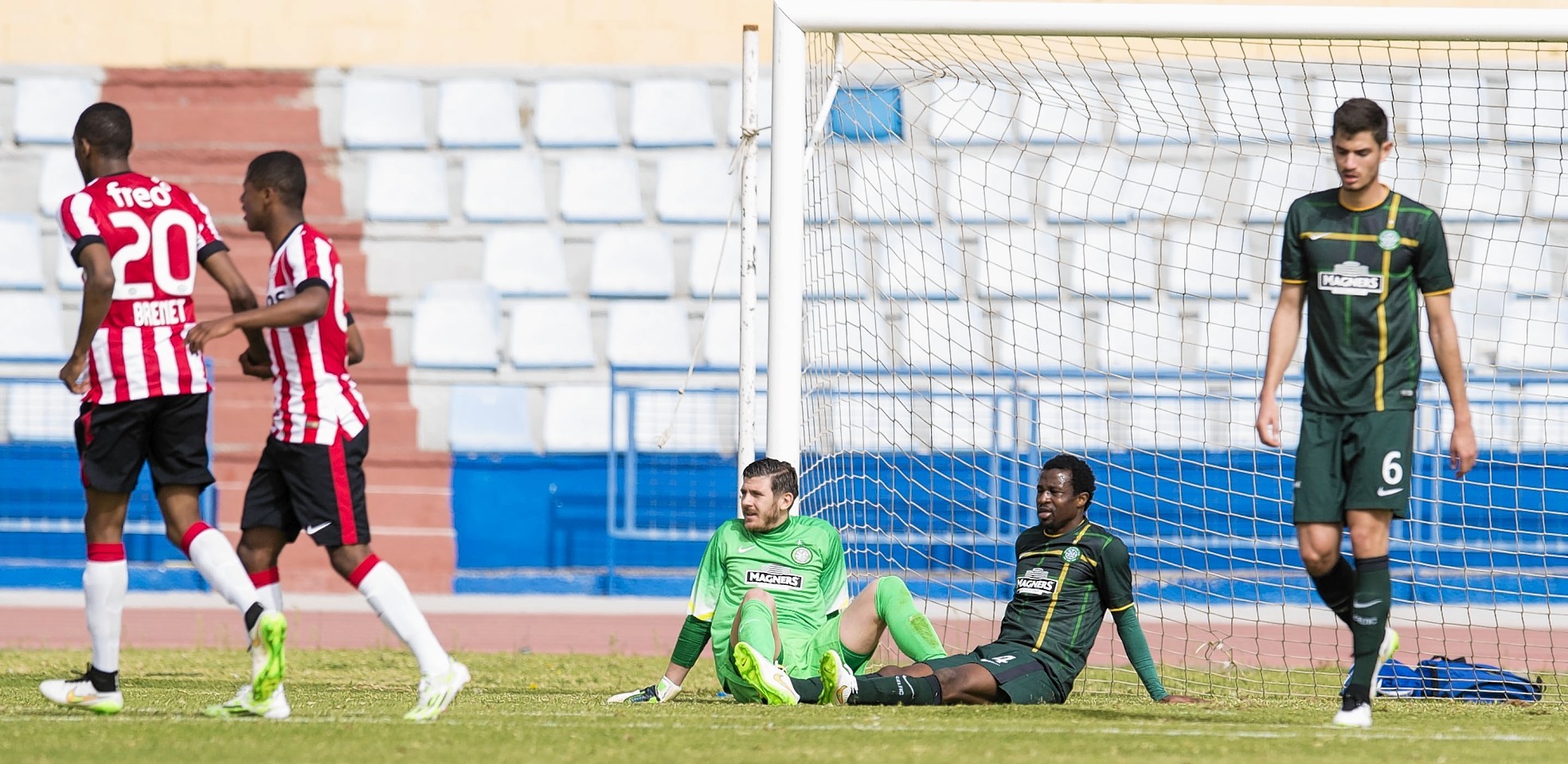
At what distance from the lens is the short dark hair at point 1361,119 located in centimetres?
443

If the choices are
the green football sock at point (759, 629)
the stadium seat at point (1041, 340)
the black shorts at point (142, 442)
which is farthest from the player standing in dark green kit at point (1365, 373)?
the stadium seat at point (1041, 340)

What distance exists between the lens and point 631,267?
12.5 m

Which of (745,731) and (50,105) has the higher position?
(50,105)

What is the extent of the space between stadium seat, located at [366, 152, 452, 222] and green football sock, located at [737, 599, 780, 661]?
7.97 meters

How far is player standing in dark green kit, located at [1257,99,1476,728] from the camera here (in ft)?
14.6

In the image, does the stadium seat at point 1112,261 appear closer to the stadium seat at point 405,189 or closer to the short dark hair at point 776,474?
the stadium seat at point 405,189

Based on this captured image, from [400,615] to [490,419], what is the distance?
7.84m

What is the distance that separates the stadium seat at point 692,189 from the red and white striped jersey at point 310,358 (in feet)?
26.7

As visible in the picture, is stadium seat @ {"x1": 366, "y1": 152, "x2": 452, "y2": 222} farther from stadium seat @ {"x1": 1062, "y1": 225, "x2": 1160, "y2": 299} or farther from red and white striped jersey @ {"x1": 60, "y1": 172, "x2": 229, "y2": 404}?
red and white striped jersey @ {"x1": 60, "y1": 172, "x2": 229, "y2": 404}

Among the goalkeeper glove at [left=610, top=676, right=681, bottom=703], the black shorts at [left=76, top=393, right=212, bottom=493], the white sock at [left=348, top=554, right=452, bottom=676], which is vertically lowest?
the goalkeeper glove at [left=610, top=676, right=681, bottom=703]

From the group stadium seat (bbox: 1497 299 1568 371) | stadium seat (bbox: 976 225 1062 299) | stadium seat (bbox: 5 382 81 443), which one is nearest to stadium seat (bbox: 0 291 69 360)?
stadium seat (bbox: 5 382 81 443)

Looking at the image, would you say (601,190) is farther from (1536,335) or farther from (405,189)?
(1536,335)

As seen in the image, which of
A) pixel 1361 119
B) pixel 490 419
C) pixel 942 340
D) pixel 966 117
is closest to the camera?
pixel 1361 119

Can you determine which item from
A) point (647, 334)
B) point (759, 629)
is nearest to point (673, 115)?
point (647, 334)
